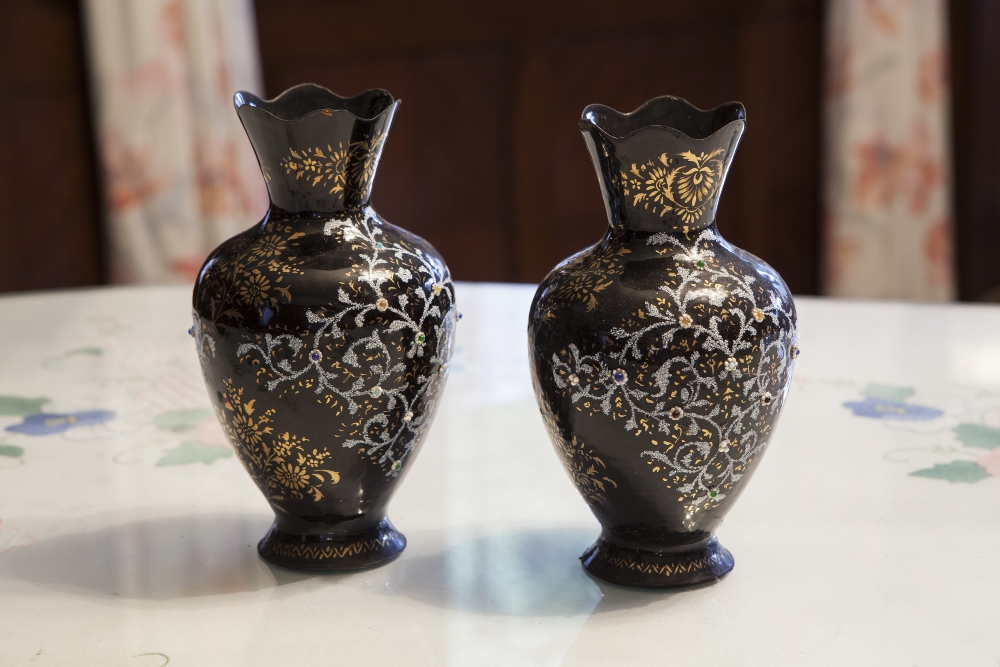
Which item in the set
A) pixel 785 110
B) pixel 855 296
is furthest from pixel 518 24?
pixel 855 296

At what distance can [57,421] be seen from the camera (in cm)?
125

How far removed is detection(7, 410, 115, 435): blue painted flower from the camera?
122 cm

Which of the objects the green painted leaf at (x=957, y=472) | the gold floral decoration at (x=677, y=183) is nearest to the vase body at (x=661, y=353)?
the gold floral decoration at (x=677, y=183)

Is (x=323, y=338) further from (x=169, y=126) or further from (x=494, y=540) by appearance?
(x=169, y=126)

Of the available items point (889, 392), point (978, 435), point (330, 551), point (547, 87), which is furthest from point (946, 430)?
point (547, 87)

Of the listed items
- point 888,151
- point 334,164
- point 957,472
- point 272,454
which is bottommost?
point 957,472

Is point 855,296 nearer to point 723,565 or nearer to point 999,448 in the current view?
point 999,448

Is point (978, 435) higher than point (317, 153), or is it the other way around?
point (317, 153)

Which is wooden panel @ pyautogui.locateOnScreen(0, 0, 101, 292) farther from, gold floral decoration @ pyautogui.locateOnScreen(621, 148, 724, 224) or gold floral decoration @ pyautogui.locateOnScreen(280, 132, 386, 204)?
gold floral decoration @ pyautogui.locateOnScreen(621, 148, 724, 224)

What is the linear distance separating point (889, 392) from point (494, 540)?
2.00 ft

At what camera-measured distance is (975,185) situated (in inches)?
98.7

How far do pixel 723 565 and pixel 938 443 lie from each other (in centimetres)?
40

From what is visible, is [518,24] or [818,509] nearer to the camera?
[818,509]

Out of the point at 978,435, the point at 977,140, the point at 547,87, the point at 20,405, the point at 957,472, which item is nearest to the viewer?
the point at 957,472
